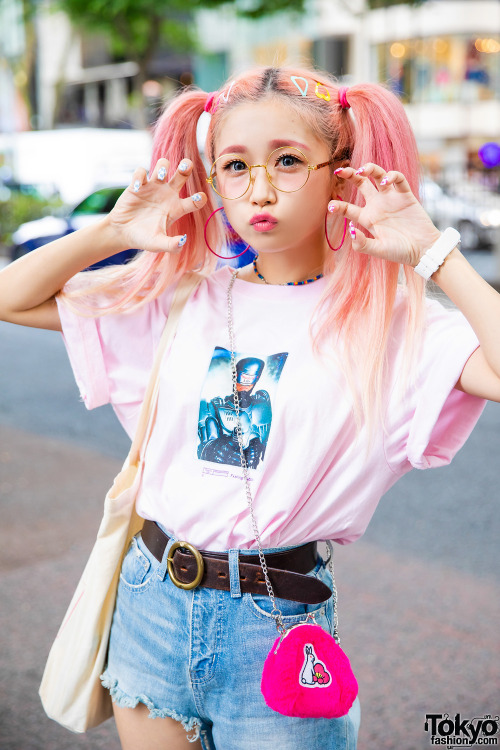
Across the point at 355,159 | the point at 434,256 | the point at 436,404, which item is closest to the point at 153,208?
the point at 355,159

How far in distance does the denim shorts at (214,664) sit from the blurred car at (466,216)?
52.3ft

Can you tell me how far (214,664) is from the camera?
165 centimetres

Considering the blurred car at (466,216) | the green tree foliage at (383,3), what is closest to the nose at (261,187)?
the green tree foliage at (383,3)

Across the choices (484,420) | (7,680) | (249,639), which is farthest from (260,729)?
(484,420)

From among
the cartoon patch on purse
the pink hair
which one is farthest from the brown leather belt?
the pink hair

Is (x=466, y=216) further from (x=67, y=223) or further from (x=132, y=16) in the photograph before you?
(x=67, y=223)

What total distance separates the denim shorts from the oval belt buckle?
0.02m

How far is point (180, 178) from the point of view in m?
1.72

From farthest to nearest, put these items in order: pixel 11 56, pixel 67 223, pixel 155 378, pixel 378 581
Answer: pixel 11 56
pixel 67 223
pixel 378 581
pixel 155 378

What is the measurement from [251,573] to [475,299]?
0.63 m

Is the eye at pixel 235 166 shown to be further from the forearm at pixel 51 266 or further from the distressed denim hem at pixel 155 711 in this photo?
the distressed denim hem at pixel 155 711

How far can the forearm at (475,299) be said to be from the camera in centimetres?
150

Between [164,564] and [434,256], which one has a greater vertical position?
[434,256]

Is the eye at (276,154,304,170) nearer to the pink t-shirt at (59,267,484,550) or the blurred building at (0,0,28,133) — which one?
the pink t-shirt at (59,267,484,550)
